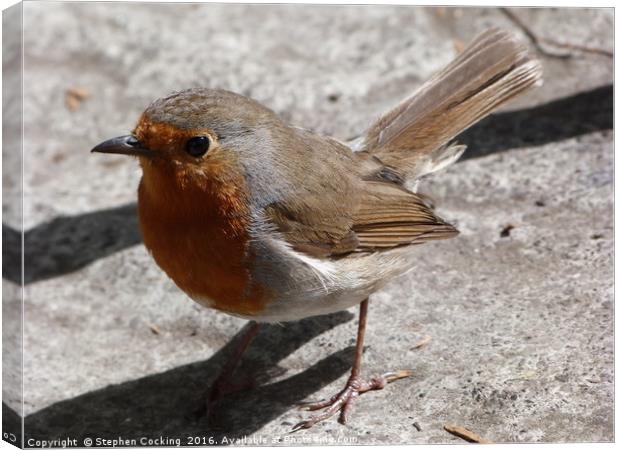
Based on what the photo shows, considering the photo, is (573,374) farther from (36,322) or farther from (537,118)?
(36,322)

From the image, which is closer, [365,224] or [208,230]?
[208,230]

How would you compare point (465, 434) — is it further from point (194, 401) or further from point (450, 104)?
point (450, 104)

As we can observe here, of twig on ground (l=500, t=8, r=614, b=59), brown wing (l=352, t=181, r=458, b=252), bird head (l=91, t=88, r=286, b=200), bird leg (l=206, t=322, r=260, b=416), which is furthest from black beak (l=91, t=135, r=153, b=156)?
twig on ground (l=500, t=8, r=614, b=59)

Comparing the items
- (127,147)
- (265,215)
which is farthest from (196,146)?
(265,215)

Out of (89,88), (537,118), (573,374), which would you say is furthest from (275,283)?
(89,88)

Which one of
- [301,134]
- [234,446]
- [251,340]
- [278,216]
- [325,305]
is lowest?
[234,446]

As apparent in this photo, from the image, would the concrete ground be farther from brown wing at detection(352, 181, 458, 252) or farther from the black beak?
the black beak
